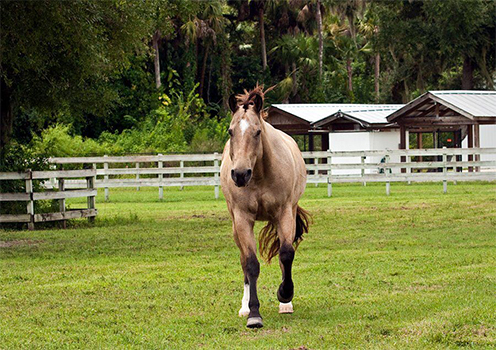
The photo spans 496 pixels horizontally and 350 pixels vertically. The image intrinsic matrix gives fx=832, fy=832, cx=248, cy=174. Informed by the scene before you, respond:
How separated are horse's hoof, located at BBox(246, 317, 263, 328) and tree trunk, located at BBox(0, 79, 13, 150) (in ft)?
40.9

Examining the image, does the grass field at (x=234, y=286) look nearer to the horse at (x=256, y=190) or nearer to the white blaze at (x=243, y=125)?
the horse at (x=256, y=190)

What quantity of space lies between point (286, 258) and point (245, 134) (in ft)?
4.30

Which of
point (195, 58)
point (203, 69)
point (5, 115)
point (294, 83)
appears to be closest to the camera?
point (5, 115)

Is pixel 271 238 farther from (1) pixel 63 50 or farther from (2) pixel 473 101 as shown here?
(2) pixel 473 101

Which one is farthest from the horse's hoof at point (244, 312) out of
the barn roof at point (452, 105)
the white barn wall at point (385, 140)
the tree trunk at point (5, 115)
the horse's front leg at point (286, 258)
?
the white barn wall at point (385, 140)

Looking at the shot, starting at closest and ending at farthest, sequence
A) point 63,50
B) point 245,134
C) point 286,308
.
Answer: point 245,134 < point 286,308 < point 63,50

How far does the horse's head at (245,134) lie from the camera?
7.45 metres

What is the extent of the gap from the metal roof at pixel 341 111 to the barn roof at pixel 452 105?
1979 mm

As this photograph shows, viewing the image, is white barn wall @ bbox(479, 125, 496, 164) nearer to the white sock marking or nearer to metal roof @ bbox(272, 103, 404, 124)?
metal roof @ bbox(272, 103, 404, 124)

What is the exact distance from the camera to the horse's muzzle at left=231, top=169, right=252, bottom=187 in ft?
24.3

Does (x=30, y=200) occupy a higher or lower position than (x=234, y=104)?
lower

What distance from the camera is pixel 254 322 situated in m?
7.52

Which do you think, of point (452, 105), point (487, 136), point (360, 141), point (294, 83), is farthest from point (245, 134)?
point (294, 83)

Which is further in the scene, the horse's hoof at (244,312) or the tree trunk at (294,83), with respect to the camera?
the tree trunk at (294,83)
